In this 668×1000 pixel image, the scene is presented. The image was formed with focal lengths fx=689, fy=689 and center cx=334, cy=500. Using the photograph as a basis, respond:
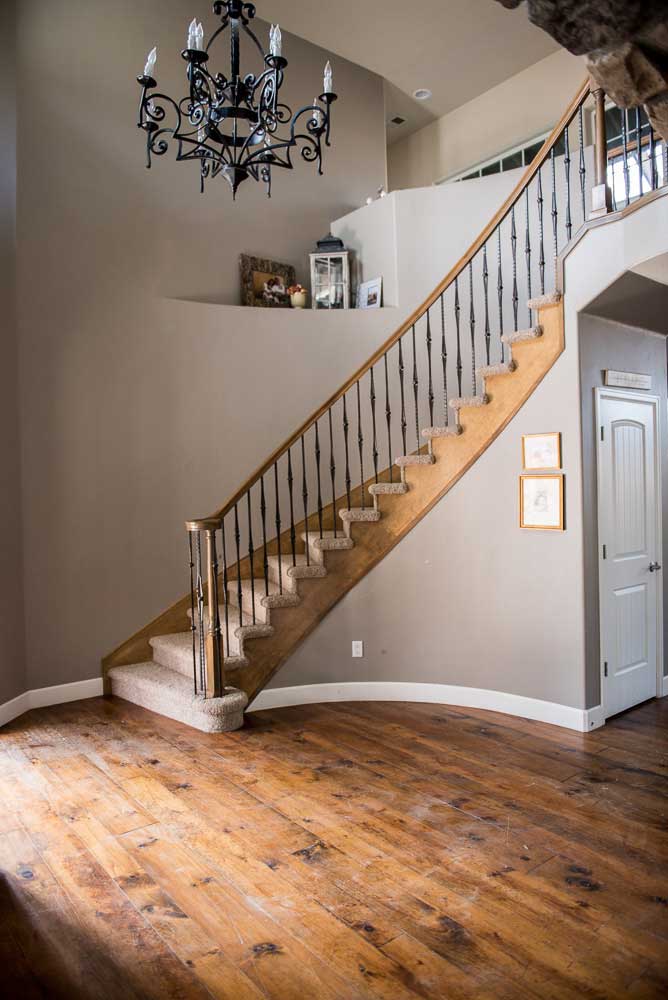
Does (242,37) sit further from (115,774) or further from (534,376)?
(115,774)

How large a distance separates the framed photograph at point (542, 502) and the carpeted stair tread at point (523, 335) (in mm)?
869

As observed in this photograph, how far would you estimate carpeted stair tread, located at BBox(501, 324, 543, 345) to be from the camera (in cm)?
425

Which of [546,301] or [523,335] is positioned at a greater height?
[546,301]

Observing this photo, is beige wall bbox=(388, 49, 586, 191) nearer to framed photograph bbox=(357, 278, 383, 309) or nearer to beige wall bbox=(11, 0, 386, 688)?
framed photograph bbox=(357, 278, 383, 309)

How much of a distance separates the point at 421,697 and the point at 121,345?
135 inches

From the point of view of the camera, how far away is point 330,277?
6.44 meters

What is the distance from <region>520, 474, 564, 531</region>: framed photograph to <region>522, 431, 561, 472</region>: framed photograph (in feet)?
0.25

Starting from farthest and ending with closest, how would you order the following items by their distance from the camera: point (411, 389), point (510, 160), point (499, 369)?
point (510, 160) → point (411, 389) → point (499, 369)

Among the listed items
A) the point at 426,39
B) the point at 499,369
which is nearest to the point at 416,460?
the point at 499,369

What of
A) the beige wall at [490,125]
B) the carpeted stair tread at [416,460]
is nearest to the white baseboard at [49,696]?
the carpeted stair tread at [416,460]

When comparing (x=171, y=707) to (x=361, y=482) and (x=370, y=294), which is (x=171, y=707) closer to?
(x=361, y=482)

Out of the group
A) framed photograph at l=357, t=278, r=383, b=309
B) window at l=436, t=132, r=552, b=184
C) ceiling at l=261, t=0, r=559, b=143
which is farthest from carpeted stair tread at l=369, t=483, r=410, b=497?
window at l=436, t=132, r=552, b=184

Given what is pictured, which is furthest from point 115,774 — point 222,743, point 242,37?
point 242,37

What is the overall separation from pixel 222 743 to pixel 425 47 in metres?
6.44
